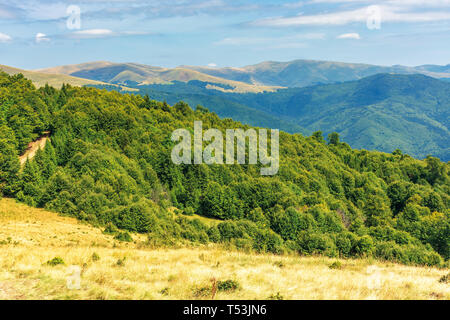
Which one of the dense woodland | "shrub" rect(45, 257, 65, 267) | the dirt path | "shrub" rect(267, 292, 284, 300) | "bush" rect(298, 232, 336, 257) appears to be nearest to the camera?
"shrub" rect(267, 292, 284, 300)

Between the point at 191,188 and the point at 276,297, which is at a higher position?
the point at 276,297

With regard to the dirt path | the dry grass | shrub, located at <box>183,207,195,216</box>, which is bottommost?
shrub, located at <box>183,207,195,216</box>

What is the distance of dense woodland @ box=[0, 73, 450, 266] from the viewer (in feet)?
184

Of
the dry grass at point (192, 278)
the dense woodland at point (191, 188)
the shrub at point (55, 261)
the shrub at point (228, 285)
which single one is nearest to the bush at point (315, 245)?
the dense woodland at point (191, 188)

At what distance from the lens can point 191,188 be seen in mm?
102312

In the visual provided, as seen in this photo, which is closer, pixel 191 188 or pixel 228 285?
pixel 228 285

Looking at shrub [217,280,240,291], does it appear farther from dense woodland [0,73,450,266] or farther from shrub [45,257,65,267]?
dense woodland [0,73,450,266]

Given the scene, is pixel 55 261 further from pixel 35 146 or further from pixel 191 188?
pixel 191 188

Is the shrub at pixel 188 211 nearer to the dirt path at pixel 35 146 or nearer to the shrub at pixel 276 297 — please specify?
the dirt path at pixel 35 146

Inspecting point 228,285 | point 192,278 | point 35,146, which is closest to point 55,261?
point 192,278

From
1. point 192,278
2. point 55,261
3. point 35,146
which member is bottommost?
point 192,278

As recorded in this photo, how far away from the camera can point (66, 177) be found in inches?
2564

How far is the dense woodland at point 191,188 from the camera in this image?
56094 millimetres

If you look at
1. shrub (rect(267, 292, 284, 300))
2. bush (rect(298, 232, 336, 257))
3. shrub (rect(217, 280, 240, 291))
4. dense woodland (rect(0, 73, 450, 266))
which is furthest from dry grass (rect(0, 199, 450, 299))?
bush (rect(298, 232, 336, 257))
